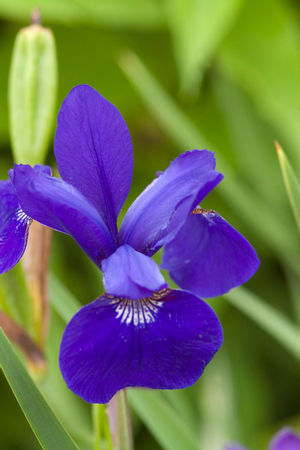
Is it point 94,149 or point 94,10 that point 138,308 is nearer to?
point 94,149

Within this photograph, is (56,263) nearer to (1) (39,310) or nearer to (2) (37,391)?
(1) (39,310)

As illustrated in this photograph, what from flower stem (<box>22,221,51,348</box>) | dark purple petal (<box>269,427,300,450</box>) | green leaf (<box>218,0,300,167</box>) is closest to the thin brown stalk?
flower stem (<box>22,221,51,348</box>)

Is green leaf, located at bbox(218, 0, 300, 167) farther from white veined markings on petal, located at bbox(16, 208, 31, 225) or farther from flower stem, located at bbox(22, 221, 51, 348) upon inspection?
white veined markings on petal, located at bbox(16, 208, 31, 225)

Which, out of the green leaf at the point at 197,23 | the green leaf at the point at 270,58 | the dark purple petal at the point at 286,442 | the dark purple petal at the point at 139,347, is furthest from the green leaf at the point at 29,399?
the green leaf at the point at 270,58

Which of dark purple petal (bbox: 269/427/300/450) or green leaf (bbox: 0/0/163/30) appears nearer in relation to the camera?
dark purple petal (bbox: 269/427/300/450)

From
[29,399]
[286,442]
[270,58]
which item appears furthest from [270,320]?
[270,58]

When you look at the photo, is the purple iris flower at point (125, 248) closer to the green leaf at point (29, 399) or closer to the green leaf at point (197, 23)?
the green leaf at point (29, 399)
